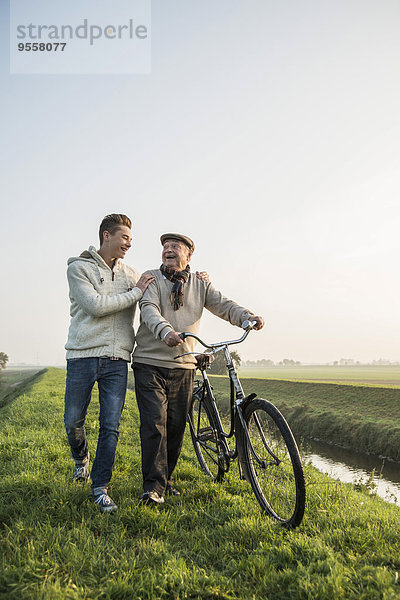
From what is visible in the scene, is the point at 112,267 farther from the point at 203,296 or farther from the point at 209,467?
the point at 209,467

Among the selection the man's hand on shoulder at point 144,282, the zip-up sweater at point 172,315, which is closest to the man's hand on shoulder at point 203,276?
the zip-up sweater at point 172,315

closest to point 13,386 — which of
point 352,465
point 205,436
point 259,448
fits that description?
point 352,465

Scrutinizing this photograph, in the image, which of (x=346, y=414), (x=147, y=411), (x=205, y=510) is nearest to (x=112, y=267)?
(x=147, y=411)

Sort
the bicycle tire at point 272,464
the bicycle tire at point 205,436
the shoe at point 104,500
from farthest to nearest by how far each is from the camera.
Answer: the bicycle tire at point 205,436, the shoe at point 104,500, the bicycle tire at point 272,464

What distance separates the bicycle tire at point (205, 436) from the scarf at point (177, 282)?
4.14 ft

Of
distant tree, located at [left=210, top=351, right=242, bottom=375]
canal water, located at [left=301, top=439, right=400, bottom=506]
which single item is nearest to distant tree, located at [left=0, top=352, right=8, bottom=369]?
distant tree, located at [left=210, top=351, right=242, bottom=375]

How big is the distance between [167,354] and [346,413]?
18.3m

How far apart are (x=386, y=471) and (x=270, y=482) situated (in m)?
11.7

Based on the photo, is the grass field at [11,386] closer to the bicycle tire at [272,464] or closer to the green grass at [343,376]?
the bicycle tire at [272,464]

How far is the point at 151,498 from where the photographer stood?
4.00 metres

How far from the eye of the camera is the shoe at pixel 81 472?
4.65 m

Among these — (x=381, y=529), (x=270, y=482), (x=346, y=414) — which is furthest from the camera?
(x=346, y=414)

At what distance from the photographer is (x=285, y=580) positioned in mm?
2729

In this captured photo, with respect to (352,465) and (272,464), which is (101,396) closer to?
(272,464)
